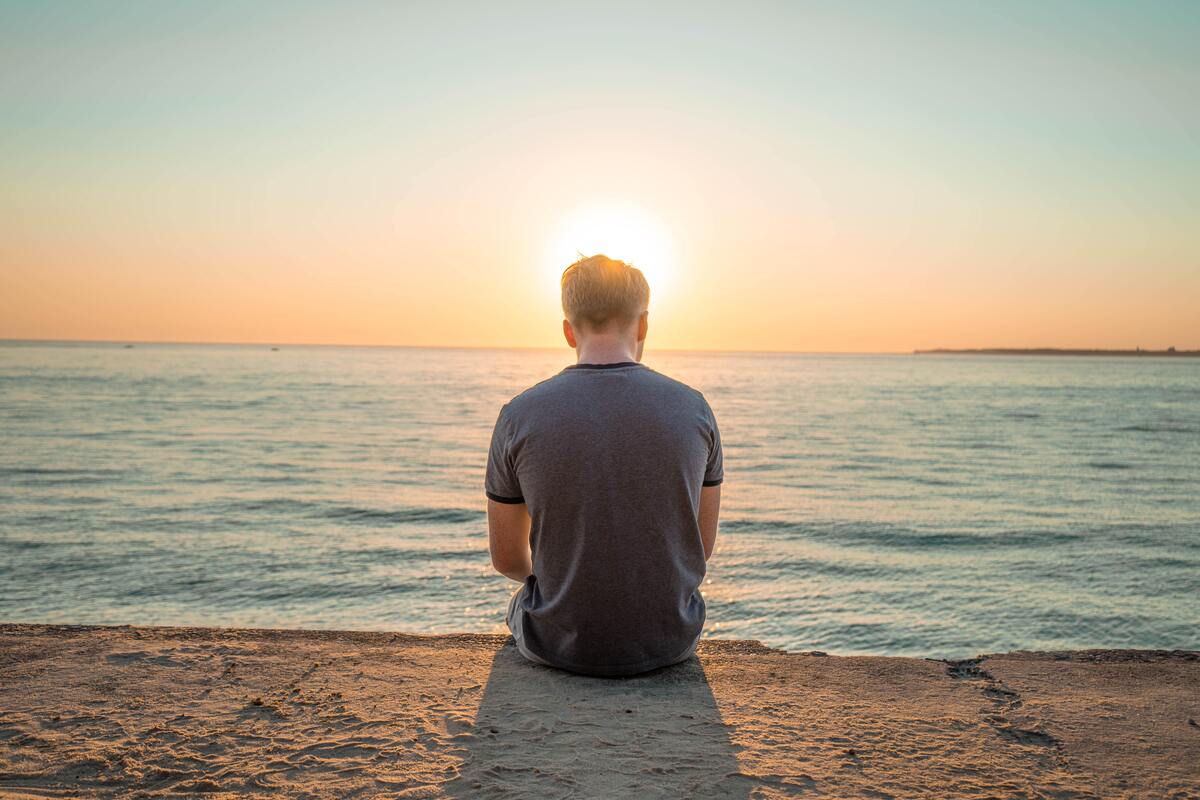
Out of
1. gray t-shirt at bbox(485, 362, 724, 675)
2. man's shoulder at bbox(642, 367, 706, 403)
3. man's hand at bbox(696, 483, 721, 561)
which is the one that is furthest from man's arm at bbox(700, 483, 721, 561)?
man's shoulder at bbox(642, 367, 706, 403)

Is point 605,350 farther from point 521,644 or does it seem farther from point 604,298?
point 521,644

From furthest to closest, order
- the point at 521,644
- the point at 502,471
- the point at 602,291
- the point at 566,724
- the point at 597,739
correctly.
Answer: the point at 521,644, the point at 502,471, the point at 602,291, the point at 566,724, the point at 597,739

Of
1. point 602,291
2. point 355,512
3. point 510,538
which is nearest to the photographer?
point 602,291

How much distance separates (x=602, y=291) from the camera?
3104 millimetres

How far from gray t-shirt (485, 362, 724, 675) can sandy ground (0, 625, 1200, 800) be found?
12.2 inches

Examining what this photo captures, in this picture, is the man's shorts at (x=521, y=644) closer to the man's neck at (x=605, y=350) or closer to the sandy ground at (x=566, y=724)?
the sandy ground at (x=566, y=724)

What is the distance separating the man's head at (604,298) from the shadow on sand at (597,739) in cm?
134

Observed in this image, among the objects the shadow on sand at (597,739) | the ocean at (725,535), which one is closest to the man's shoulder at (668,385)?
the shadow on sand at (597,739)

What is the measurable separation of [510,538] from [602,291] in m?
1.09

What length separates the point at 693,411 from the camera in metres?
3.16

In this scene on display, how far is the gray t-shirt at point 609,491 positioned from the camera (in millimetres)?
3121

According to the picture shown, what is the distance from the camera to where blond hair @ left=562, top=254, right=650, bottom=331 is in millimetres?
3094

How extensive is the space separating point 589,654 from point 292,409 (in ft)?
122

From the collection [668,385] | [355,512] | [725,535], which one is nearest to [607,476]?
[668,385]
